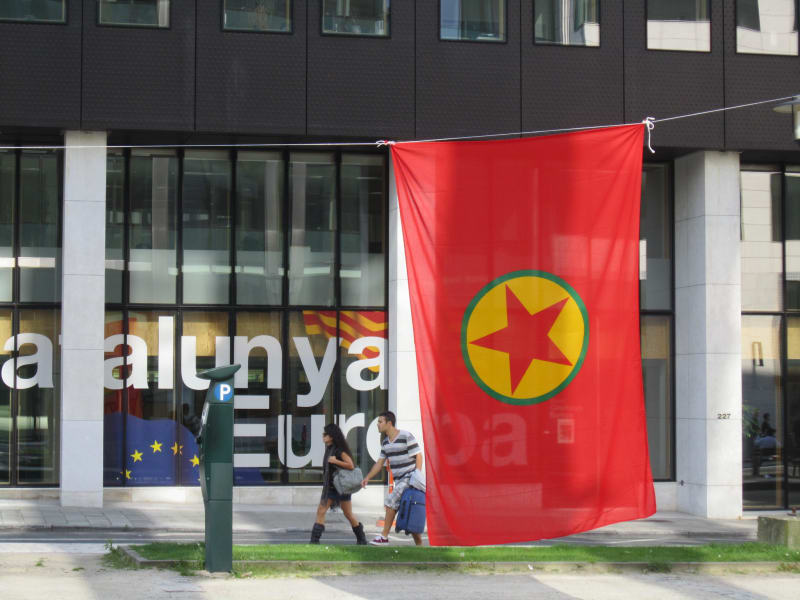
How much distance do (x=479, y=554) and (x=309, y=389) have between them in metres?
9.41

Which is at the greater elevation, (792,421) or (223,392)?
(223,392)

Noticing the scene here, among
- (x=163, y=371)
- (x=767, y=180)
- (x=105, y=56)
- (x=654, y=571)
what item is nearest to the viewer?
(x=654, y=571)

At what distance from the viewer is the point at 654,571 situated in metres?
13.2

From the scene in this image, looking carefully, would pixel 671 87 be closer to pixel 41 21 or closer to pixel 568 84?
pixel 568 84

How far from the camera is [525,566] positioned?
42.8 ft

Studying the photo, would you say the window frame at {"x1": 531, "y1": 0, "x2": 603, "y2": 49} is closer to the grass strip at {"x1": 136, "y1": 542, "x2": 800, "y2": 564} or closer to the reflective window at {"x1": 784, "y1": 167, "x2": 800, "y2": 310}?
the reflective window at {"x1": 784, "y1": 167, "x2": 800, "y2": 310}

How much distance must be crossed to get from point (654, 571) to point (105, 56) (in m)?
13.0

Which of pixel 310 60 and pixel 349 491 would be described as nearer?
pixel 349 491

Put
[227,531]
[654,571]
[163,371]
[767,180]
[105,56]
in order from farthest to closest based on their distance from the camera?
[767,180]
[163,371]
[105,56]
[654,571]
[227,531]

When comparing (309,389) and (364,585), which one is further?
(309,389)

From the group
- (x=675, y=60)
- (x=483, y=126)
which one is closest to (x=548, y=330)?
(x=483, y=126)

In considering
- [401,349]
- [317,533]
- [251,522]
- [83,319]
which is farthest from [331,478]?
[83,319]

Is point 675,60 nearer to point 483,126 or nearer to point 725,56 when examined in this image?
point 725,56

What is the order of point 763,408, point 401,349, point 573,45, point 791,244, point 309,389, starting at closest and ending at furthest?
point 401,349, point 573,45, point 309,389, point 763,408, point 791,244
